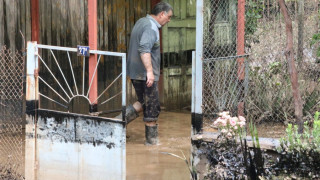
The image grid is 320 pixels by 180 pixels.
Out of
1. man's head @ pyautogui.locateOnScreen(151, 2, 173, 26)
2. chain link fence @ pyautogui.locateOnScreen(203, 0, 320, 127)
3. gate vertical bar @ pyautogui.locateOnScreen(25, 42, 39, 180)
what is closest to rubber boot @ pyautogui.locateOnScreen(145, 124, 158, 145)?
chain link fence @ pyautogui.locateOnScreen(203, 0, 320, 127)

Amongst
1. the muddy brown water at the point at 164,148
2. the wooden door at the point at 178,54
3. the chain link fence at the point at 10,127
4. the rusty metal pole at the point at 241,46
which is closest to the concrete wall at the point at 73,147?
the chain link fence at the point at 10,127

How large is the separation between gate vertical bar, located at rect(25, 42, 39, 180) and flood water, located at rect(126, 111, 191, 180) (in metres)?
1.07

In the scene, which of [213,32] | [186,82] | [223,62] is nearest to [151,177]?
[223,62]

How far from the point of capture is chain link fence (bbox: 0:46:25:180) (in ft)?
21.0

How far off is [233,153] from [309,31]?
13.3 feet

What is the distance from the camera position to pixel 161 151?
24.2ft

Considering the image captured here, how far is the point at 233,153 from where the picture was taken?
521 cm

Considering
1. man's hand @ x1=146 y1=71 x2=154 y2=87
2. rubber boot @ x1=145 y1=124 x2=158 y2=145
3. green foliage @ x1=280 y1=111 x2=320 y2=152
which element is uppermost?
man's hand @ x1=146 y1=71 x2=154 y2=87

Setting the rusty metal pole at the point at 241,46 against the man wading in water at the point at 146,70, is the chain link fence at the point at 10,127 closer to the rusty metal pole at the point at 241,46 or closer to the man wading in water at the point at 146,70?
the man wading in water at the point at 146,70

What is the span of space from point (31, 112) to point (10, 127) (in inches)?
81.5

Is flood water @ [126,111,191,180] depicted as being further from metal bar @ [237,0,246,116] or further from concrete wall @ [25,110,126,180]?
metal bar @ [237,0,246,116]

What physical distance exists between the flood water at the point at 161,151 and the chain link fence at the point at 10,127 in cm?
131

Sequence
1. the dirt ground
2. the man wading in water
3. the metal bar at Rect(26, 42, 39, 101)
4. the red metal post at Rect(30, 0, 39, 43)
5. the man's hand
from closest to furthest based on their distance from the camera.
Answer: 1. the metal bar at Rect(26, 42, 39, 101)
2. the man's hand
3. the man wading in water
4. the dirt ground
5. the red metal post at Rect(30, 0, 39, 43)

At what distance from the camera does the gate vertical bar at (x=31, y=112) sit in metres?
5.98
